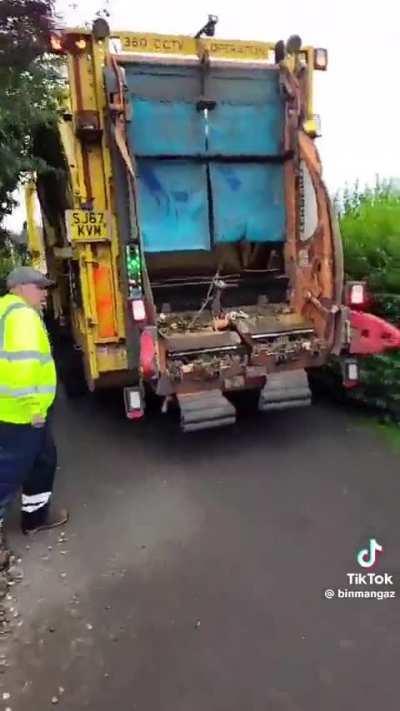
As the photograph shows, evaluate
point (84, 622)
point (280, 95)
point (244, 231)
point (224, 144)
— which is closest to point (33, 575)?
point (84, 622)

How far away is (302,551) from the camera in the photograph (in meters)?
3.12

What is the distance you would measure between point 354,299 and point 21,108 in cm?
273

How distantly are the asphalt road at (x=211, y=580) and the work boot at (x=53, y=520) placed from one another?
79mm

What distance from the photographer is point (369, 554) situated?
3066 millimetres

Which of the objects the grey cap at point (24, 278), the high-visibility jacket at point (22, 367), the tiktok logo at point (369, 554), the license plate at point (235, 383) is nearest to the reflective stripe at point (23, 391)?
the high-visibility jacket at point (22, 367)

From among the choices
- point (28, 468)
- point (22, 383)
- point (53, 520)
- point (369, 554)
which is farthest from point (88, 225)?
point (369, 554)

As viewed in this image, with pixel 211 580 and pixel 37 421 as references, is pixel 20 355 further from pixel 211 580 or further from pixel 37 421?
pixel 211 580

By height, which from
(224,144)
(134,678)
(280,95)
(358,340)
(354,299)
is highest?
(280,95)

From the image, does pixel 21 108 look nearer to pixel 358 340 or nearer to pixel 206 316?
pixel 206 316

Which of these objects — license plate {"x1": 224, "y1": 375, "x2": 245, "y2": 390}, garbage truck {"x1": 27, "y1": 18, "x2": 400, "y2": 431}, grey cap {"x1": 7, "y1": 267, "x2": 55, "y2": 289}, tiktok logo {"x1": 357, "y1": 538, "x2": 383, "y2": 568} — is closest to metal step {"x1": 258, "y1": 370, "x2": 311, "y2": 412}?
garbage truck {"x1": 27, "y1": 18, "x2": 400, "y2": 431}

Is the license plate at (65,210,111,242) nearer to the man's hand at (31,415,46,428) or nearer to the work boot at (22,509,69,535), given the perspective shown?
the man's hand at (31,415,46,428)

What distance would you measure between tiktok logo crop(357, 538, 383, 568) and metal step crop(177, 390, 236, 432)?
1.23m

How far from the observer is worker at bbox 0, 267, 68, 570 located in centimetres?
Answer: 307

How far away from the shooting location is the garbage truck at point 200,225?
4.09 m
